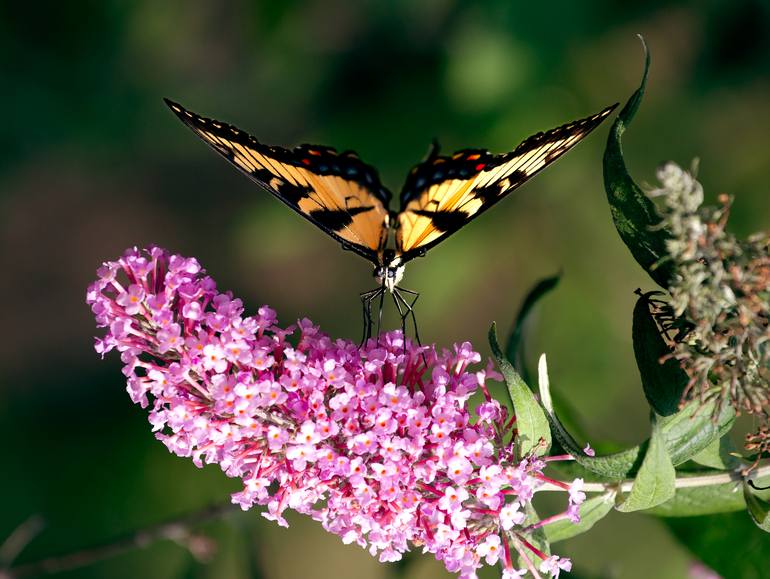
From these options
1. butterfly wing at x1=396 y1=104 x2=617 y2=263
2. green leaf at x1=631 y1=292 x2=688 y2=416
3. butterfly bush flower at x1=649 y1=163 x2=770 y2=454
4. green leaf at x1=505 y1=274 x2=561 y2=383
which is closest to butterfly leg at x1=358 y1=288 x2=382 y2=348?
butterfly wing at x1=396 y1=104 x2=617 y2=263

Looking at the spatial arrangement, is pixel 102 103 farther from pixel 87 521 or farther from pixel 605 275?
pixel 605 275

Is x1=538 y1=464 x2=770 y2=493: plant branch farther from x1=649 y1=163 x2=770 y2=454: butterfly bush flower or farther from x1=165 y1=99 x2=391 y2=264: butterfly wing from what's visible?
x1=165 y1=99 x2=391 y2=264: butterfly wing

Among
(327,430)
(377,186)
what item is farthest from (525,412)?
(377,186)

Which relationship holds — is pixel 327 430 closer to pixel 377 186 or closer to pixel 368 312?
pixel 368 312

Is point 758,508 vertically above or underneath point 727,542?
above

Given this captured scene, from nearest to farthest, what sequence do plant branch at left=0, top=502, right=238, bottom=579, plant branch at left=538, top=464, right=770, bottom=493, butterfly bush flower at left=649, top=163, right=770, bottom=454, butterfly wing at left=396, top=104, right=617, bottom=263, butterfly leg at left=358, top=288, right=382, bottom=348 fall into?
butterfly bush flower at left=649, top=163, right=770, bottom=454 < plant branch at left=538, top=464, right=770, bottom=493 < butterfly wing at left=396, top=104, right=617, bottom=263 < butterfly leg at left=358, top=288, right=382, bottom=348 < plant branch at left=0, top=502, right=238, bottom=579
